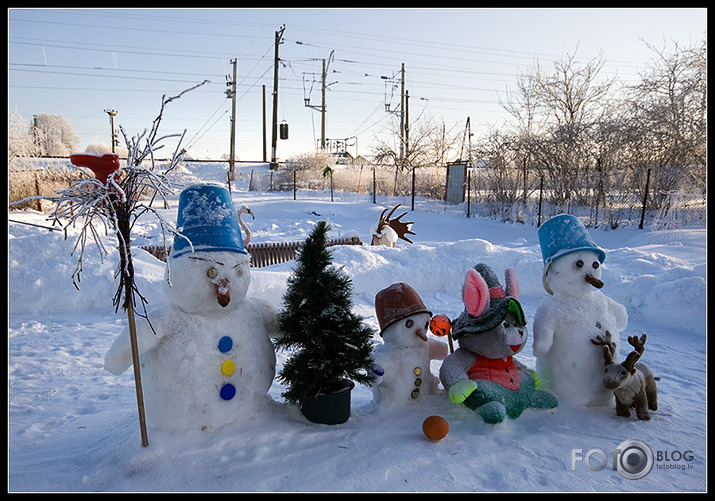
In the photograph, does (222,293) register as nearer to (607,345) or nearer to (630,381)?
(607,345)

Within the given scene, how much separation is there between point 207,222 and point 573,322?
8.04 feet

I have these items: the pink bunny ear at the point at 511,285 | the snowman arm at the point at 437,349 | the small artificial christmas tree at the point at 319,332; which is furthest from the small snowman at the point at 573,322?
the small artificial christmas tree at the point at 319,332

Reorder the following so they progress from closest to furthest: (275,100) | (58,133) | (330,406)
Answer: (330,406), (275,100), (58,133)

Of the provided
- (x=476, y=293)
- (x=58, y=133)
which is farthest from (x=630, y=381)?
(x=58, y=133)

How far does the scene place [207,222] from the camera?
2857 millimetres

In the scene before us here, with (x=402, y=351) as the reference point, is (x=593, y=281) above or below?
above

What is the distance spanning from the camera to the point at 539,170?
1847 centimetres

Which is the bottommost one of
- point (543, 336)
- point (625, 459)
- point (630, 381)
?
point (625, 459)

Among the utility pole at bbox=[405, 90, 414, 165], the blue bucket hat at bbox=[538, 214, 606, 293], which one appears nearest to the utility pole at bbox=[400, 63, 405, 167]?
the utility pole at bbox=[405, 90, 414, 165]

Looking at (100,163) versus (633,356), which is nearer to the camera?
(100,163)

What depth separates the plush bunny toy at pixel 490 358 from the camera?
3.06 m

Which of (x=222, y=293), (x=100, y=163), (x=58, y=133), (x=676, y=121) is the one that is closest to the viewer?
(x=100, y=163)

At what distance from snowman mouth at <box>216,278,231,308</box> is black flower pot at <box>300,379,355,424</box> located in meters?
0.77

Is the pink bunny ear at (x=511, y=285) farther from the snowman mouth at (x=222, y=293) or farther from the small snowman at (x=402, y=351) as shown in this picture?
the snowman mouth at (x=222, y=293)
